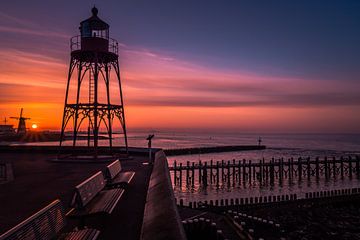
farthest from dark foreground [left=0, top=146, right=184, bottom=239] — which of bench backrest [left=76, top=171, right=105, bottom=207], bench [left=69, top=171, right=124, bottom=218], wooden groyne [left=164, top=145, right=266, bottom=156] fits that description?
wooden groyne [left=164, top=145, right=266, bottom=156]

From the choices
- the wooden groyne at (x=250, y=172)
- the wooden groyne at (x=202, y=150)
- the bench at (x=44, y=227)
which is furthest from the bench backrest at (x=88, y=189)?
the wooden groyne at (x=202, y=150)

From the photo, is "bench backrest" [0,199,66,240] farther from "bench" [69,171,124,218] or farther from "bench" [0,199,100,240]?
"bench" [69,171,124,218]

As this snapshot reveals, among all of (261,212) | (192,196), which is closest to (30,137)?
(192,196)

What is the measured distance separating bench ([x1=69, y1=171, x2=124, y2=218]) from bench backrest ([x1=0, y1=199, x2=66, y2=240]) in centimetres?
113

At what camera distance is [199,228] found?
11.9 metres

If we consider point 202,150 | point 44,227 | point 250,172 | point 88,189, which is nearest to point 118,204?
point 88,189

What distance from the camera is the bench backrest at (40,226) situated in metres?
4.07

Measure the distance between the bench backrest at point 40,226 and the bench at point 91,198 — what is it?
3.71 ft

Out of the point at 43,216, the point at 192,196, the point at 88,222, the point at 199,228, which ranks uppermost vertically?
the point at 43,216

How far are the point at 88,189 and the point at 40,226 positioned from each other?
3214 mm

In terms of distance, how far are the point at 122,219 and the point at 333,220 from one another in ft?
61.1

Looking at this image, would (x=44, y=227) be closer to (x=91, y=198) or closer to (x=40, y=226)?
(x=40, y=226)

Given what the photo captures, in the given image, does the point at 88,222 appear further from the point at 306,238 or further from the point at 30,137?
the point at 30,137

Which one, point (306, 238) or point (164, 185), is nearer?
point (164, 185)
